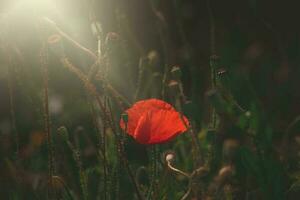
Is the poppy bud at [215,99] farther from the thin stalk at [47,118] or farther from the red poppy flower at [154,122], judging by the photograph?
the thin stalk at [47,118]

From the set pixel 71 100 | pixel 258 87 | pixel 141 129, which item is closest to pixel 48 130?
pixel 141 129

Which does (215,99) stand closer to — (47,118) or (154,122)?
(154,122)

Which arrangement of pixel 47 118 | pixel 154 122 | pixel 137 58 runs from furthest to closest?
1. pixel 137 58
2. pixel 154 122
3. pixel 47 118

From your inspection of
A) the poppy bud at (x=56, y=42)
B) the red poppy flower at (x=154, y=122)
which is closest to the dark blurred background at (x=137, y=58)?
the poppy bud at (x=56, y=42)

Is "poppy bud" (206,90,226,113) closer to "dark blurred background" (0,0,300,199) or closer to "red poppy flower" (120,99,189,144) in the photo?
"red poppy flower" (120,99,189,144)

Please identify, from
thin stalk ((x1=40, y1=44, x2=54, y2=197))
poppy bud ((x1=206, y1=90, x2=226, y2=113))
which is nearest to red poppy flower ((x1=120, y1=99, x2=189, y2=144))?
poppy bud ((x1=206, y1=90, x2=226, y2=113))

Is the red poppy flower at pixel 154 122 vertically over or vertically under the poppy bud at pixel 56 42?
under

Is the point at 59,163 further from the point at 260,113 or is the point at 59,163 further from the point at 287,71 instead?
the point at 287,71

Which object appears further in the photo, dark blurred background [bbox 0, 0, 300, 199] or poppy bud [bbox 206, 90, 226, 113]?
dark blurred background [bbox 0, 0, 300, 199]

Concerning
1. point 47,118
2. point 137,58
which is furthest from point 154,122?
point 137,58
